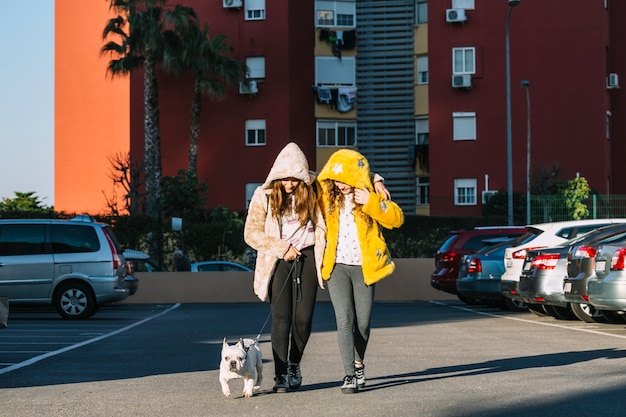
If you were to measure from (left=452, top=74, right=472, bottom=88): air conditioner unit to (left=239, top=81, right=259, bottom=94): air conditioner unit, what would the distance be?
8.09m

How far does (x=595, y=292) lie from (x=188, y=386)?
7.50 metres

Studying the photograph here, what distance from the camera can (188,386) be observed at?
10.9 m

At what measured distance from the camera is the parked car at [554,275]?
18984 millimetres

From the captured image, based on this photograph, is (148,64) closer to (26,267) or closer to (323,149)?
(323,149)

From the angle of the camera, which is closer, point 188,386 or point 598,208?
point 188,386

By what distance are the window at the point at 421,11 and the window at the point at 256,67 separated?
7295 mm

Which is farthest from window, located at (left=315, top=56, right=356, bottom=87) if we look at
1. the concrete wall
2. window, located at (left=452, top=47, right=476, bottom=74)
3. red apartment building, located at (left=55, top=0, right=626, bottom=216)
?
the concrete wall

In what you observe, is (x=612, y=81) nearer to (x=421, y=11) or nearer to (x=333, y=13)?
(x=421, y=11)

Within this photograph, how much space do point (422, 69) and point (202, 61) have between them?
9961 millimetres

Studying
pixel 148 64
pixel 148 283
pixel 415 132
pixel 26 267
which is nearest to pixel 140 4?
pixel 148 64

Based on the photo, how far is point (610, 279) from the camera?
16422 mm

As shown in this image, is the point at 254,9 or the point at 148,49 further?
the point at 254,9

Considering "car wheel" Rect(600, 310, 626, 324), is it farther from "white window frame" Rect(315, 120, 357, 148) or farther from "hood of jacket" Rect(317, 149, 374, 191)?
A: "white window frame" Rect(315, 120, 357, 148)

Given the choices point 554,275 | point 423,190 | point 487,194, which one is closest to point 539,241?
point 554,275
